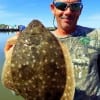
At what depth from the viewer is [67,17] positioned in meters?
5.66

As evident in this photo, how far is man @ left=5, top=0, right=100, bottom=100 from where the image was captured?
223 inches

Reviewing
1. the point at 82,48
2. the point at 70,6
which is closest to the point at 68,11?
the point at 70,6

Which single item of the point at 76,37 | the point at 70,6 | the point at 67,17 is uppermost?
the point at 70,6

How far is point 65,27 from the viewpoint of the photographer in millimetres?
5750

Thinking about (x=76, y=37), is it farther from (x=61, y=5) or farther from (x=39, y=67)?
(x=39, y=67)

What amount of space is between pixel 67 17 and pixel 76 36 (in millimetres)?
327

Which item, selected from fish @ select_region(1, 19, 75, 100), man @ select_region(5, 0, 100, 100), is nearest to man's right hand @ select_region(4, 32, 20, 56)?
fish @ select_region(1, 19, 75, 100)

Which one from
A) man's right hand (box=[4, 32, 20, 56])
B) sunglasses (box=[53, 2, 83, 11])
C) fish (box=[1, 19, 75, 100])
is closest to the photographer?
fish (box=[1, 19, 75, 100])

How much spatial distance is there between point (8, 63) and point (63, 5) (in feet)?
4.34

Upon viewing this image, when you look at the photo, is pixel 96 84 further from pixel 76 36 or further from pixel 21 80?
pixel 21 80

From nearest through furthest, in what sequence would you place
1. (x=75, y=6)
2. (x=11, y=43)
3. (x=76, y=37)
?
(x=11, y=43) → (x=75, y=6) → (x=76, y=37)

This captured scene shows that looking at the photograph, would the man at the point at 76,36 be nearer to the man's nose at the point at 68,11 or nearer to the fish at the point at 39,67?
the man's nose at the point at 68,11

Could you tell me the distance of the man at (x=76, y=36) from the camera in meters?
5.67

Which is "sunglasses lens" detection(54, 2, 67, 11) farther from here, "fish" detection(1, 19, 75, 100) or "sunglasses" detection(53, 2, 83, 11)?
"fish" detection(1, 19, 75, 100)
